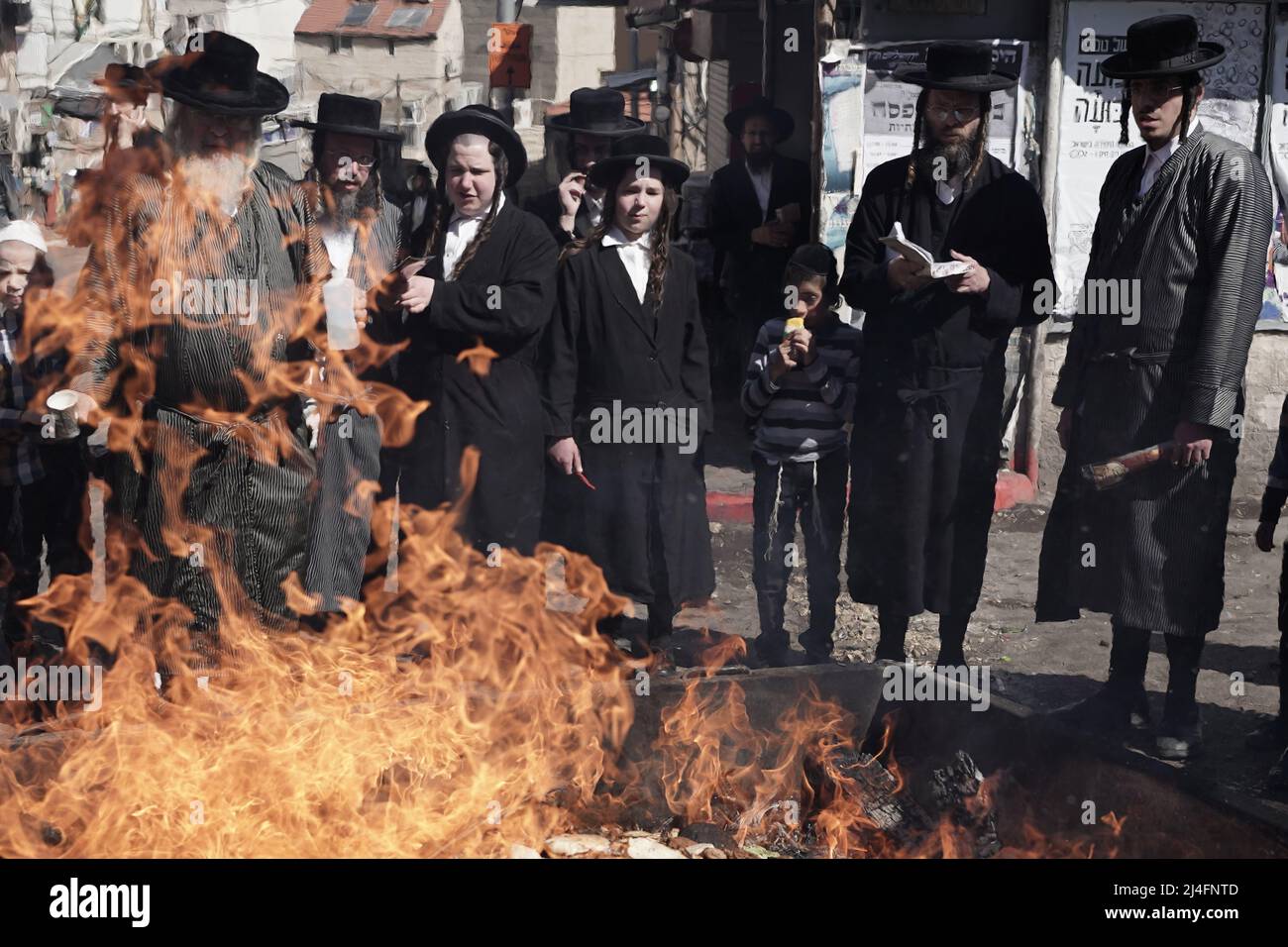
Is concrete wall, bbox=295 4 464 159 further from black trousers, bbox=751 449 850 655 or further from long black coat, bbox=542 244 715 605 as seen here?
black trousers, bbox=751 449 850 655

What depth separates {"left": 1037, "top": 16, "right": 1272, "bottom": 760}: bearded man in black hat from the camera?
5184 mm

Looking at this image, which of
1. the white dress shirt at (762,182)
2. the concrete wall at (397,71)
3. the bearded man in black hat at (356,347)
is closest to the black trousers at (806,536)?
the bearded man in black hat at (356,347)

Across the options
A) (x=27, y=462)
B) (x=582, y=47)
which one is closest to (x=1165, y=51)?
(x=27, y=462)

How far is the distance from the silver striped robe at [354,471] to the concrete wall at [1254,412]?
4959 millimetres

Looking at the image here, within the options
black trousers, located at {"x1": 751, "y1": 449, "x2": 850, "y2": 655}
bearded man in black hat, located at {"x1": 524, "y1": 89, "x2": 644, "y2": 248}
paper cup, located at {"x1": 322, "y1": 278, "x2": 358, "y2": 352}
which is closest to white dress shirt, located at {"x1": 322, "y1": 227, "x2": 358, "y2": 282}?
paper cup, located at {"x1": 322, "y1": 278, "x2": 358, "y2": 352}

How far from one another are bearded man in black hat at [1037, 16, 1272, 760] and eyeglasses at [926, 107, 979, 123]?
599mm

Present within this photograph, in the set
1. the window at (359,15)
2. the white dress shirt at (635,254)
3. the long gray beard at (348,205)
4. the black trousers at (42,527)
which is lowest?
the black trousers at (42,527)

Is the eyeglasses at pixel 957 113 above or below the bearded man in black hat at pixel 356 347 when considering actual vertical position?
above

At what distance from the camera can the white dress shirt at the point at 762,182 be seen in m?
9.80

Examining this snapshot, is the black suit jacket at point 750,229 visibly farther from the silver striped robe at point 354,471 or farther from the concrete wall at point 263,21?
the concrete wall at point 263,21

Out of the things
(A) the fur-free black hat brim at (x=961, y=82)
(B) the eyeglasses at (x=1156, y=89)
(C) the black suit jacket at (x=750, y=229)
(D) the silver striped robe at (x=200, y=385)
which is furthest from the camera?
(C) the black suit jacket at (x=750, y=229)
